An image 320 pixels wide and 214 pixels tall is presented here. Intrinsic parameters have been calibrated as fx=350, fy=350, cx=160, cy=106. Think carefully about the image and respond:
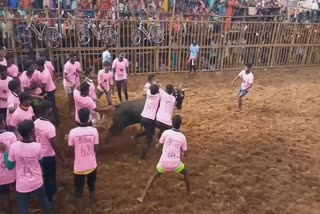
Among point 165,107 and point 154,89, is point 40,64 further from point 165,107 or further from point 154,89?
point 165,107

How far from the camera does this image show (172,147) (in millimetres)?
5617

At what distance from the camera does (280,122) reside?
9.99 m

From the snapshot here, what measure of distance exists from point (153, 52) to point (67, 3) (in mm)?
4131

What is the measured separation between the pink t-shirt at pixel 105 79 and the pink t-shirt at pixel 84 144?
14.5 feet

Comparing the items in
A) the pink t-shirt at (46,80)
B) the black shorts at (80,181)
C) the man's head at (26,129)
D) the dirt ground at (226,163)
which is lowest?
the dirt ground at (226,163)

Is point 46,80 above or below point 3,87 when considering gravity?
below

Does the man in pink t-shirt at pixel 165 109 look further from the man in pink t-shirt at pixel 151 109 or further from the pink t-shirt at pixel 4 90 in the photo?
the pink t-shirt at pixel 4 90

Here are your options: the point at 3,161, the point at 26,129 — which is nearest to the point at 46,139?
the point at 3,161

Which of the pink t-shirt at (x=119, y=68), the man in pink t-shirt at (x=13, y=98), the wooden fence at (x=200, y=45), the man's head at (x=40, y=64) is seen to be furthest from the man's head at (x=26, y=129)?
the wooden fence at (x=200, y=45)

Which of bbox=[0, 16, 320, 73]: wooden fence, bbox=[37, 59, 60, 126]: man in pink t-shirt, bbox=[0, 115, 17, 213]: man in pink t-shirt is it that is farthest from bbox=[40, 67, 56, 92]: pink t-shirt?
bbox=[0, 16, 320, 73]: wooden fence

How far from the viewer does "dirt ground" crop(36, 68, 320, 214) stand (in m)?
6.09

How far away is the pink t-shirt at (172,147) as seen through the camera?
561 centimetres

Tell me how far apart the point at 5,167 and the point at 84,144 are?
1082 mm

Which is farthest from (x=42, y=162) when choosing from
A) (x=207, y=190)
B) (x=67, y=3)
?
(x=67, y=3)
